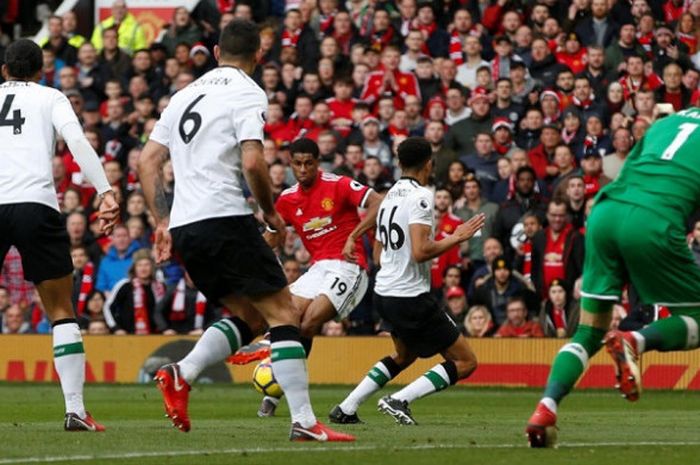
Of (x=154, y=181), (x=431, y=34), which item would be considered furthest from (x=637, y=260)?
(x=431, y=34)

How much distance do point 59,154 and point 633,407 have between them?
12.5 meters

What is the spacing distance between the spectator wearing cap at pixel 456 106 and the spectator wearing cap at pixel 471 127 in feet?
0.85

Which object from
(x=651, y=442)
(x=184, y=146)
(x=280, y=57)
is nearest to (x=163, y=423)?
(x=184, y=146)

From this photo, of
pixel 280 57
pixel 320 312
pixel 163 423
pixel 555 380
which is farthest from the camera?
pixel 280 57

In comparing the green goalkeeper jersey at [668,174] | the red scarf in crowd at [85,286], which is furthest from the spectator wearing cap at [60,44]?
the green goalkeeper jersey at [668,174]

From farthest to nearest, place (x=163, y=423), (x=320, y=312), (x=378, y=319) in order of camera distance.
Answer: (x=378, y=319) < (x=320, y=312) < (x=163, y=423)

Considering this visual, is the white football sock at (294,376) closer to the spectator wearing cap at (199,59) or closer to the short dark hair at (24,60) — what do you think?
the short dark hair at (24,60)

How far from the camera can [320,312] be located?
1455 centimetres

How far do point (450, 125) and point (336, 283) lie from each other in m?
9.06

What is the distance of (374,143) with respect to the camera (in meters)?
23.2

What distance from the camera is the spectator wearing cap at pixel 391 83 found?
24.2 meters

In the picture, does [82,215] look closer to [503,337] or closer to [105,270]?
[105,270]

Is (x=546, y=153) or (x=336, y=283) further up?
(x=336, y=283)

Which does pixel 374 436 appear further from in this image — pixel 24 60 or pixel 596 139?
pixel 596 139
